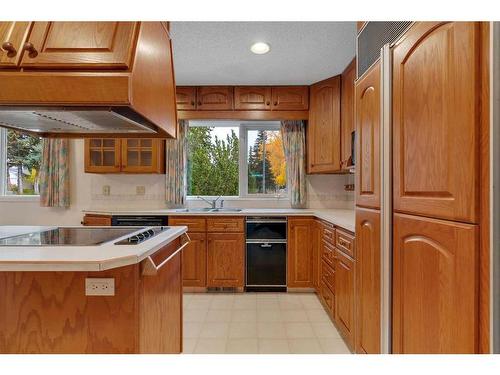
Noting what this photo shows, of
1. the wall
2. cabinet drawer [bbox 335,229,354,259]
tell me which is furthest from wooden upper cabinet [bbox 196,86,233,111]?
cabinet drawer [bbox 335,229,354,259]

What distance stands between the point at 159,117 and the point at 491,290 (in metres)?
1.40

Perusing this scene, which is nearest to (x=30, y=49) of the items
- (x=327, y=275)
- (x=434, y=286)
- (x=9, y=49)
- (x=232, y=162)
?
(x=9, y=49)

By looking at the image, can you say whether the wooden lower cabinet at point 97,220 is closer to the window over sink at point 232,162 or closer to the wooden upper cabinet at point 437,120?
the window over sink at point 232,162

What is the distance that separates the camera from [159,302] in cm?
146

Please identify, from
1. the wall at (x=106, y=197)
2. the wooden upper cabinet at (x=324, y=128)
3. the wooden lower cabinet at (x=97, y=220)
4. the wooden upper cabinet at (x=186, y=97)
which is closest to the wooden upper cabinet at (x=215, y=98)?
the wooden upper cabinet at (x=186, y=97)

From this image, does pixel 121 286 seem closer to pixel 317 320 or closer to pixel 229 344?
pixel 229 344

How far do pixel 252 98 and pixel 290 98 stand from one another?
1.48 ft

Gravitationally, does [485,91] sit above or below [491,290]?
above

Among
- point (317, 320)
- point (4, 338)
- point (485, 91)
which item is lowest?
point (317, 320)

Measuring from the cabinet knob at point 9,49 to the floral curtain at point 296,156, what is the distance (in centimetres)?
288

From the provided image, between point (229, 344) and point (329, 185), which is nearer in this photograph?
point (229, 344)

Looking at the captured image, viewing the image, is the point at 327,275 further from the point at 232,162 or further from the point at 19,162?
the point at 19,162

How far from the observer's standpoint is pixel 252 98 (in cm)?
345

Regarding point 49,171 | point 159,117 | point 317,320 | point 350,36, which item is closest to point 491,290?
point 159,117
